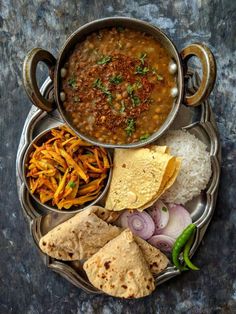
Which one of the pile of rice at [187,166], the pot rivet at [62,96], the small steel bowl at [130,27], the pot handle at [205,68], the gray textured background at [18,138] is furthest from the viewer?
the gray textured background at [18,138]

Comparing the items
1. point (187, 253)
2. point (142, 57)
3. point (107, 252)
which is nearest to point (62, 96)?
point (142, 57)

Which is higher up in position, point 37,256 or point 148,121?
point 148,121

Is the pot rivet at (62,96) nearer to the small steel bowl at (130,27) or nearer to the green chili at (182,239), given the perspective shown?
the small steel bowl at (130,27)

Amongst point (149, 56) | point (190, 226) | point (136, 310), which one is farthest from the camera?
point (136, 310)

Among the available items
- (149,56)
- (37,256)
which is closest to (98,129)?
(149,56)

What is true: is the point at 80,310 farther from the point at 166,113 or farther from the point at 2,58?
the point at 2,58

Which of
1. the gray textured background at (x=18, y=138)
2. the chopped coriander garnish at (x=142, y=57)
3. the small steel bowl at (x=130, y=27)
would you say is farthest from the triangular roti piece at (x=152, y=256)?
the chopped coriander garnish at (x=142, y=57)
